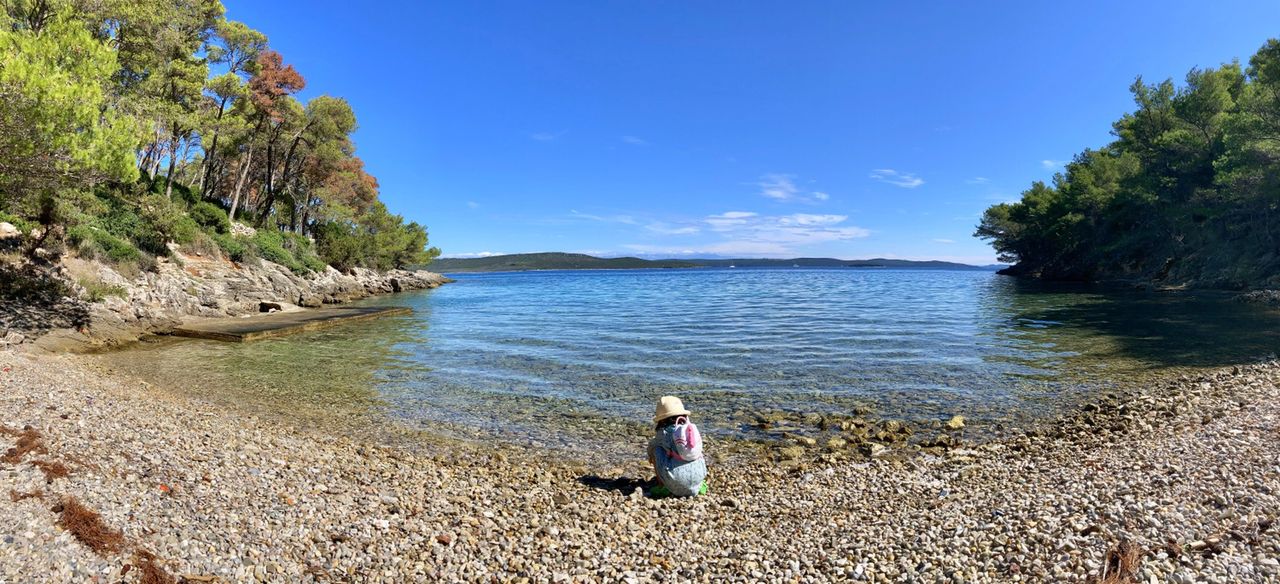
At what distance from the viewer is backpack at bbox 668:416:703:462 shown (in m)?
6.96

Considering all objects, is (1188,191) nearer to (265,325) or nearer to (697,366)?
(697,366)

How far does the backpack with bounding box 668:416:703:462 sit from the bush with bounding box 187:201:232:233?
38.9m

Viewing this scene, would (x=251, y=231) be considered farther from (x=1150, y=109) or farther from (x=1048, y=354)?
(x=1150, y=109)

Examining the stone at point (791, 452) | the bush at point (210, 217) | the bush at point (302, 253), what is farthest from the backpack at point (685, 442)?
the bush at point (302, 253)

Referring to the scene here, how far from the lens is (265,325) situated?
23.2m

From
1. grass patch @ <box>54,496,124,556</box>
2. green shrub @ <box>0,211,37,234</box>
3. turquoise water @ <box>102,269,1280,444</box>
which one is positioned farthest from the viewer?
green shrub @ <box>0,211,37,234</box>

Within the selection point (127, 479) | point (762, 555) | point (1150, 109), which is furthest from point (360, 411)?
point (1150, 109)

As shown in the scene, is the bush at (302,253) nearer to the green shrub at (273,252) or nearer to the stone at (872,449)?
the green shrub at (273,252)

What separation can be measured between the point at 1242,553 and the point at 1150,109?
6113cm

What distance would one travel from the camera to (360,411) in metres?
11.5

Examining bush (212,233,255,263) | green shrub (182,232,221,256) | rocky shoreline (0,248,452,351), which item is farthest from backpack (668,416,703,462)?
bush (212,233,255,263)

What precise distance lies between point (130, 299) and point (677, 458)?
24843 mm

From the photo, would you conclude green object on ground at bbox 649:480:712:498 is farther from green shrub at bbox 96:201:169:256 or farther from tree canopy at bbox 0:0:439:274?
green shrub at bbox 96:201:169:256

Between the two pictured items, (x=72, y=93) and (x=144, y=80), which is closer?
(x=72, y=93)
